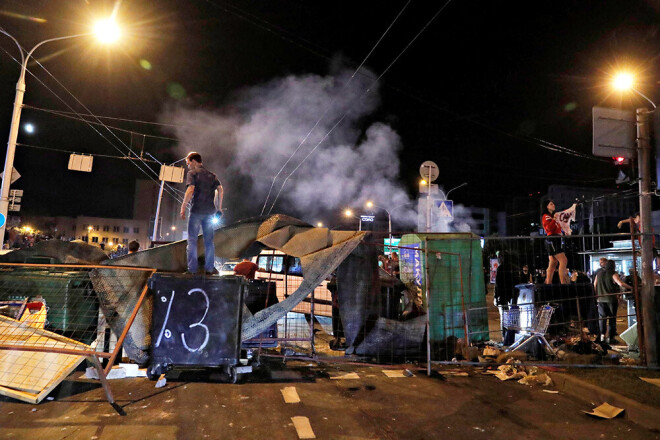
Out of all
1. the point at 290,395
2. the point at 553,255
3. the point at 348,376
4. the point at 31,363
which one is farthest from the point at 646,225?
the point at 31,363

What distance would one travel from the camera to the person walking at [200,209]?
5461mm

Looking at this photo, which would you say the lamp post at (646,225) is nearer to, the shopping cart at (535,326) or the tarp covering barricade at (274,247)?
the shopping cart at (535,326)

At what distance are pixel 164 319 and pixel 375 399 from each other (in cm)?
276

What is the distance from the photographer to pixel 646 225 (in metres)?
5.95

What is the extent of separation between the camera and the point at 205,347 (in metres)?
4.87

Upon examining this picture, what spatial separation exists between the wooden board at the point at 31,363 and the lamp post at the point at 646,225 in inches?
296

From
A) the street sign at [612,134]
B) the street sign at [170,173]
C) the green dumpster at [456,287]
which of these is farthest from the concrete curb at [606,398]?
the street sign at [170,173]

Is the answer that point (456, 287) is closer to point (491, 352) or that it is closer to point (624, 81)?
point (491, 352)

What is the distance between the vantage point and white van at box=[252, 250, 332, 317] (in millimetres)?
7703

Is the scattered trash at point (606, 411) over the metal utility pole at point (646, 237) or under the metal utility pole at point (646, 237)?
under

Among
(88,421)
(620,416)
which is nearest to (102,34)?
(88,421)

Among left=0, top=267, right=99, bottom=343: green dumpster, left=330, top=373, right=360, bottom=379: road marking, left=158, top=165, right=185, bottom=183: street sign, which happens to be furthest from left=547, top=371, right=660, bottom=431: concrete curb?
left=158, top=165, right=185, bottom=183: street sign

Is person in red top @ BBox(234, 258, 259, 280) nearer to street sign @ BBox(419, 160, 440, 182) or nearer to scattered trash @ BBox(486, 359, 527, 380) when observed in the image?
scattered trash @ BBox(486, 359, 527, 380)

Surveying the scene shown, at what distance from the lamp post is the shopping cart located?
1205mm
